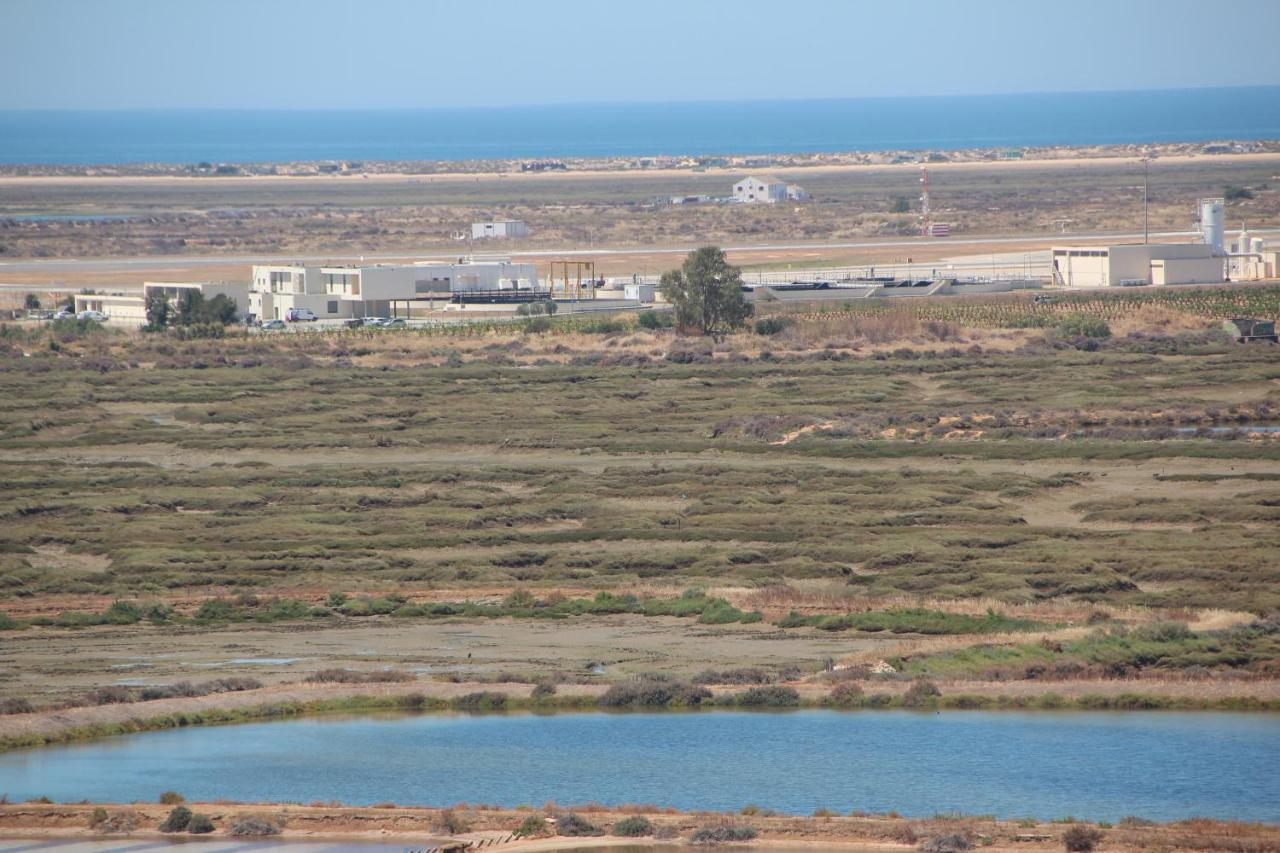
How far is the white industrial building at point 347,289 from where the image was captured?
311 ft

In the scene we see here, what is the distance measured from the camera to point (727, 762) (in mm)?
28641

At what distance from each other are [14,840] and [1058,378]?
2081 inches

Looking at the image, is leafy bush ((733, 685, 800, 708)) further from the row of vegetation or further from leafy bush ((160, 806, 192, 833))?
leafy bush ((160, 806, 192, 833))

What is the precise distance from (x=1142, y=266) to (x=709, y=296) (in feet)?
86.9

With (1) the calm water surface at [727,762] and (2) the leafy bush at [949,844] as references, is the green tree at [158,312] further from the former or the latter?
(2) the leafy bush at [949,844]

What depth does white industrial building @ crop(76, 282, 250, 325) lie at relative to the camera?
93.9m

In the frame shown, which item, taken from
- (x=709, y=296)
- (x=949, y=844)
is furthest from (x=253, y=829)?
(x=709, y=296)

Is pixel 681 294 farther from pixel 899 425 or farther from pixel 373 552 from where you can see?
pixel 373 552

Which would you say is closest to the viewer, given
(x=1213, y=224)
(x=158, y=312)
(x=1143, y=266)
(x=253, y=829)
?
(x=253, y=829)

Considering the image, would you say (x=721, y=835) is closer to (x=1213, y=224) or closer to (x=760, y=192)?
(x=1213, y=224)

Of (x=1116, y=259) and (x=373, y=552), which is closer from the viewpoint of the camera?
(x=373, y=552)

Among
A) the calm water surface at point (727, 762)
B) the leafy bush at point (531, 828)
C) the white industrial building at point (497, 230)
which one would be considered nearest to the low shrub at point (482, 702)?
the calm water surface at point (727, 762)

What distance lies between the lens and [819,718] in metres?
30.9

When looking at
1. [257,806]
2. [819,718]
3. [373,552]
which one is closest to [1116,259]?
[373,552]
